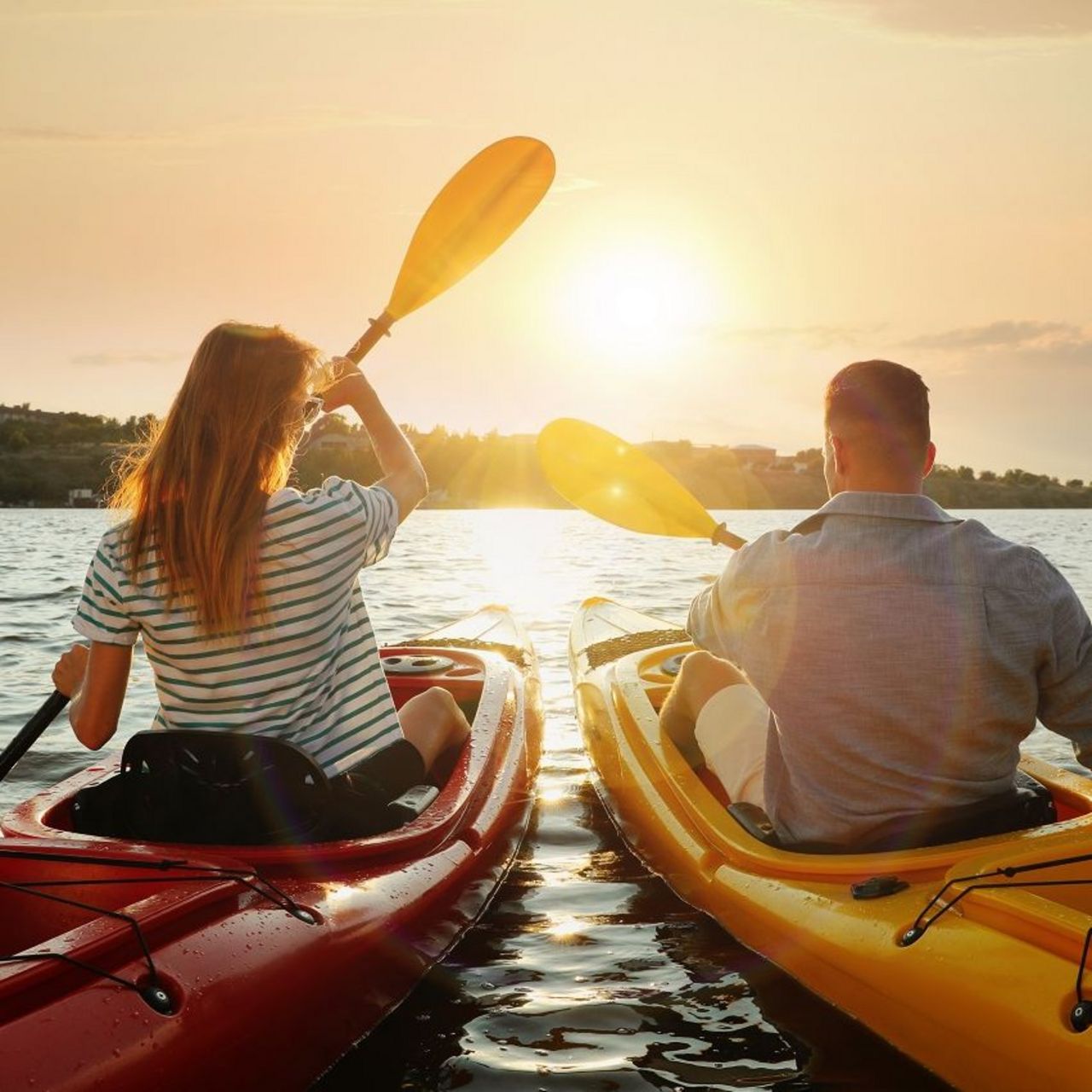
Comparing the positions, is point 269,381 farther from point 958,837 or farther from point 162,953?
point 958,837

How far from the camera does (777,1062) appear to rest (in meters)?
2.97

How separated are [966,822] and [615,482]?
248cm

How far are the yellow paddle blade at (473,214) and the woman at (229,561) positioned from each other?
5.89 feet

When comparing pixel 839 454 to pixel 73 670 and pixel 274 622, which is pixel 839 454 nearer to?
pixel 274 622

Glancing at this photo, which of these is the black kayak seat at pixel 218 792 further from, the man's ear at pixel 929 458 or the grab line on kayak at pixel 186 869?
the man's ear at pixel 929 458

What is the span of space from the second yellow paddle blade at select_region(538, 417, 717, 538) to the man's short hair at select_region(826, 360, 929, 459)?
5.82 feet

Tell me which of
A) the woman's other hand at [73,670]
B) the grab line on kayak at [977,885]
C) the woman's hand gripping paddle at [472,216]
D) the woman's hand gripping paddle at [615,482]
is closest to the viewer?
the grab line on kayak at [977,885]

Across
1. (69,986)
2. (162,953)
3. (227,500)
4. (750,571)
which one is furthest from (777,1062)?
(227,500)

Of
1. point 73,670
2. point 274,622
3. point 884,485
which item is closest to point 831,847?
point 884,485

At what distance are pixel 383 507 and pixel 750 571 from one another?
Result: 953 millimetres

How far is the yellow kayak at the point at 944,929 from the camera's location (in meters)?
2.37

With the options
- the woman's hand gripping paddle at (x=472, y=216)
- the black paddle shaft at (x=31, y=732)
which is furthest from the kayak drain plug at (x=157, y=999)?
the woman's hand gripping paddle at (x=472, y=216)

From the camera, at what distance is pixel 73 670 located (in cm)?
311

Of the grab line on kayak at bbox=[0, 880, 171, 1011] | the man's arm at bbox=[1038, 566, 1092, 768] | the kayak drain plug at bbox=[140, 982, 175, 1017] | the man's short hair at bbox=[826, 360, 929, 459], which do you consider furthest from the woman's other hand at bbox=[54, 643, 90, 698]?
the man's arm at bbox=[1038, 566, 1092, 768]
